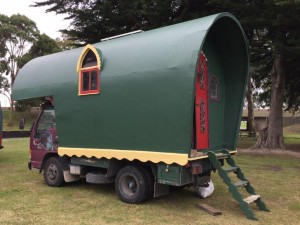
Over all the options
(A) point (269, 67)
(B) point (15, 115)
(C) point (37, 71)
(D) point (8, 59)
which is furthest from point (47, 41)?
(C) point (37, 71)

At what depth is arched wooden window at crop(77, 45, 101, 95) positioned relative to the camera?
7.77m

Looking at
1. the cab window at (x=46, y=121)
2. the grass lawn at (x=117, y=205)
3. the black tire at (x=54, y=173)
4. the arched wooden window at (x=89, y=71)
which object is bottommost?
the grass lawn at (x=117, y=205)

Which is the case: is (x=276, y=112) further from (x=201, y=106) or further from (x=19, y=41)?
(x=19, y=41)

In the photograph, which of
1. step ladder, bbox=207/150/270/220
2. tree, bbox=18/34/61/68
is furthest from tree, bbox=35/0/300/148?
tree, bbox=18/34/61/68

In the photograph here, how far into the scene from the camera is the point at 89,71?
7.94 m

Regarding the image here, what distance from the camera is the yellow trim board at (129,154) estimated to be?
6438mm

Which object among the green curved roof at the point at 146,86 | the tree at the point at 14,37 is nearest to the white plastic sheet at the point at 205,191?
the green curved roof at the point at 146,86

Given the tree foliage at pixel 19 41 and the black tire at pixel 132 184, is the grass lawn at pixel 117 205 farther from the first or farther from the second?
the tree foliage at pixel 19 41

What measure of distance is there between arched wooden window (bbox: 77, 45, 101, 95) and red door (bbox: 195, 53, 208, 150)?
6.81 ft

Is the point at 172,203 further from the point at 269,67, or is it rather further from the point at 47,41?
the point at 47,41

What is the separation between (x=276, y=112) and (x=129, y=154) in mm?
13520

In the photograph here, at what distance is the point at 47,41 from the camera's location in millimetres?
44719

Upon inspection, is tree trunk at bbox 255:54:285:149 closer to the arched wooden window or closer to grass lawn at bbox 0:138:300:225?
grass lawn at bbox 0:138:300:225

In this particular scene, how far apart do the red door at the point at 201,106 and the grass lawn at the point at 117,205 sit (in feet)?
4.23
